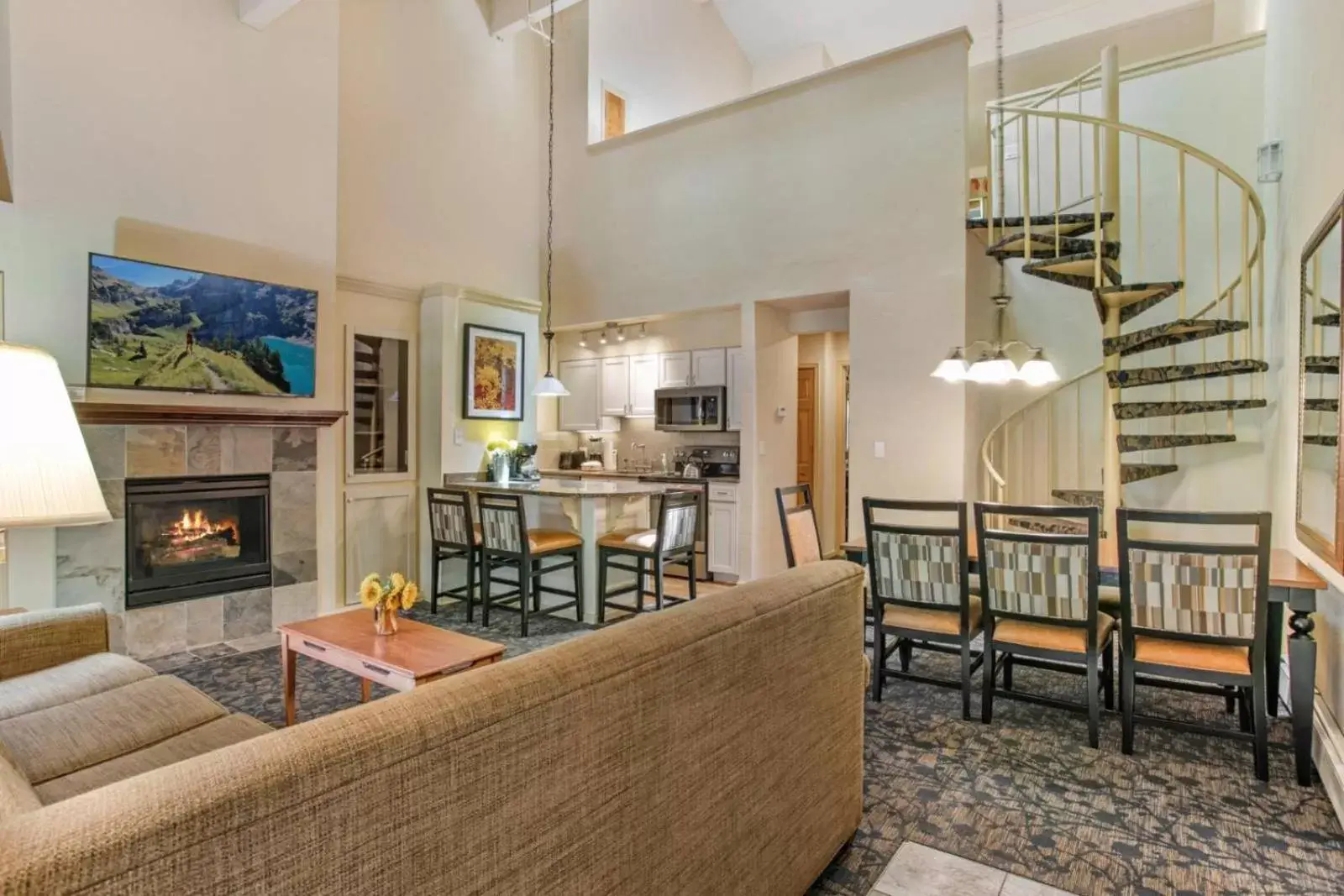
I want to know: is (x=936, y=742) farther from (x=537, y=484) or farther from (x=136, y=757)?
(x=537, y=484)

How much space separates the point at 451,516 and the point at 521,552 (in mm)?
728

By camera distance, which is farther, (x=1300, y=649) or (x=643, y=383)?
(x=643, y=383)

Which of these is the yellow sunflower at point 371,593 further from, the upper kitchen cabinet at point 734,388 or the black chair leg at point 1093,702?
the upper kitchen cabinet at point 734,388

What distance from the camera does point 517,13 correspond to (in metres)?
6.00

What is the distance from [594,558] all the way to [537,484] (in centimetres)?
88

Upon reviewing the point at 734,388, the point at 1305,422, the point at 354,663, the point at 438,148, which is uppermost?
the point at 438,148

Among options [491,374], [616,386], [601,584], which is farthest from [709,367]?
[601,584]

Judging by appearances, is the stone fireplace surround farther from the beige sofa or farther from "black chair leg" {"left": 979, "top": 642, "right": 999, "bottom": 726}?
"black chair leg" {"left": 979, "top": 642, "right": 999, "bottom": 726}

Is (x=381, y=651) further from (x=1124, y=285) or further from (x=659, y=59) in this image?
(x=659, y=59)

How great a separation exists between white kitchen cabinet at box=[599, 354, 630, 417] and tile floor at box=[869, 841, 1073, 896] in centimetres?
523

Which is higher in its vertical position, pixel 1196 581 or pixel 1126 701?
pixel 1196 581

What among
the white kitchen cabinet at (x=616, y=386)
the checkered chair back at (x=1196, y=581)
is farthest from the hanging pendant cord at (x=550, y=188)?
the checkered chair back at (x=1196, y=581)

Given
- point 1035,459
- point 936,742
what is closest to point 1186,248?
point 1035,459

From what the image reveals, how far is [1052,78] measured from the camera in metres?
6.34
